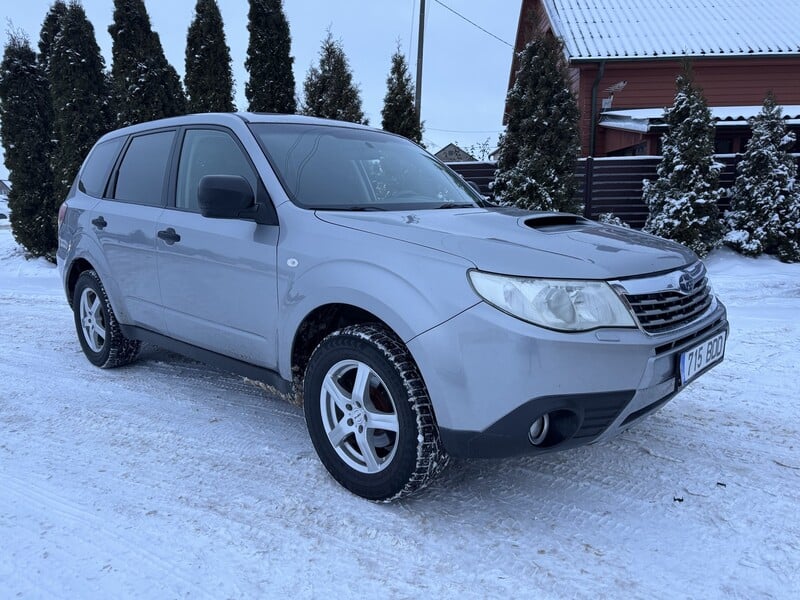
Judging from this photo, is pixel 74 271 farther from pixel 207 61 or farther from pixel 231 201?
pixel 207 61

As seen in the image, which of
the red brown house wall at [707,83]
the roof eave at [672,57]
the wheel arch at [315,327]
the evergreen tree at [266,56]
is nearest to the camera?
the wheel arch at [315,327]

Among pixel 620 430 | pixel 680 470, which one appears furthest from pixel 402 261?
pixel 680 470

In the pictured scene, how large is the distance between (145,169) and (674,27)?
56.1 ft

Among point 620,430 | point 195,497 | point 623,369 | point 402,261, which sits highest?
point 402,261

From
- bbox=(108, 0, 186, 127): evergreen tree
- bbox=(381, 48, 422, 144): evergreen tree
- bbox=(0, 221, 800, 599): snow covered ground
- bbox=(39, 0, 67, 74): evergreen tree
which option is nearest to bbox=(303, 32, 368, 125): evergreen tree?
bbox=(381, 48, 422, 144): evergreen tree

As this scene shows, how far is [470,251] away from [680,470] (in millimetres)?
1630

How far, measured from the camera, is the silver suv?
2.18 meters

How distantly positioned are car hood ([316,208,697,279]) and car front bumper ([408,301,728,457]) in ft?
0.77

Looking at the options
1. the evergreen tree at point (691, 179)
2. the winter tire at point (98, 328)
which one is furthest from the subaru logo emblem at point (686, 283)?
the evergreen tree at point (691, 179)

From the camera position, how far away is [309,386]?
275 cm

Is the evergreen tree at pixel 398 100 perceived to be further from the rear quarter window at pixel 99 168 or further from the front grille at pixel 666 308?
the front grille at pixel 666 308

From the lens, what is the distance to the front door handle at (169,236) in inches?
136

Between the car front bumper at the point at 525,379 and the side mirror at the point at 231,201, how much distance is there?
3.77 ft

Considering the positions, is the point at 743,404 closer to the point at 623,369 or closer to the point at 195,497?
the point at 623,369
